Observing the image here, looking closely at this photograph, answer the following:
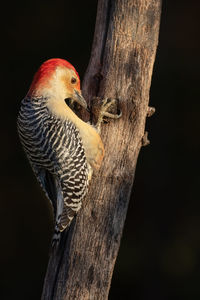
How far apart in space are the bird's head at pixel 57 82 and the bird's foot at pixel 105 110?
0.46 ft

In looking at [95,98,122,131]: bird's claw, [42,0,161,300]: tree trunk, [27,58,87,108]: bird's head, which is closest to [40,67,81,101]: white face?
[27,58,87,108]: bird's head

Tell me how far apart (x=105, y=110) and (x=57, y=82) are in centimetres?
47

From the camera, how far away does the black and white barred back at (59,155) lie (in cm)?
416

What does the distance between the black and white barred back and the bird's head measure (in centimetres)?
8

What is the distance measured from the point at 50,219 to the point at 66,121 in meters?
3.17

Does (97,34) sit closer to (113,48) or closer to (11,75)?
(113,48)

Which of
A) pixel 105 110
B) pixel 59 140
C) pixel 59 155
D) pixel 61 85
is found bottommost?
pixel 59 155

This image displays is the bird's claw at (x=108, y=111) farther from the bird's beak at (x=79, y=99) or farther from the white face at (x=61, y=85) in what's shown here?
the white face at (x=61, y=85)

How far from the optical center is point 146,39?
4.21 meters

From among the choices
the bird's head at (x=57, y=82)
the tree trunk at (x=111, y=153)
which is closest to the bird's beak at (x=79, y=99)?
the bird's head at (x=57, y=82)

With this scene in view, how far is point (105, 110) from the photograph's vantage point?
13.6ft

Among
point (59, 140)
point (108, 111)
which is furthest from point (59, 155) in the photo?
point (108, 111)

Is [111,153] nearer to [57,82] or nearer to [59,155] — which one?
[59,155]

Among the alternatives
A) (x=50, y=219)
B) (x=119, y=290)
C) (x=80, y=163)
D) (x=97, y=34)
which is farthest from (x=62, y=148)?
(x=119, y=290)
